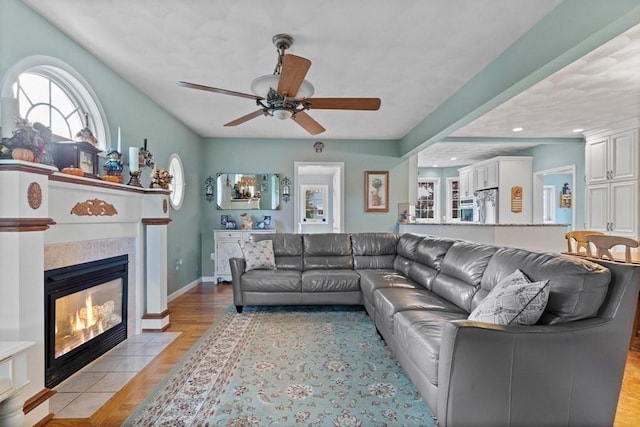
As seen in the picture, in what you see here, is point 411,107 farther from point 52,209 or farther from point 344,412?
point 52,209

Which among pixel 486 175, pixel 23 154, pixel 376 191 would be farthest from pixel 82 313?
pixel 486 175

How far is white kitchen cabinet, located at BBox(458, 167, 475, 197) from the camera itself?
8211 millimetres

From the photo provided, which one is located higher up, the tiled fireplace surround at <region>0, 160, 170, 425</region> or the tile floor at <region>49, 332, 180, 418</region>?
the tiled fireplace surround at <region>0, 160, 170, 425</region>

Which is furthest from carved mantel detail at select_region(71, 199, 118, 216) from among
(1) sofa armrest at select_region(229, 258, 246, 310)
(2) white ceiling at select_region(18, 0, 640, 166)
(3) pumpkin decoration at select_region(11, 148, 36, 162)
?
(1) sofa armrest at select_region(229, 258, 246, 310)

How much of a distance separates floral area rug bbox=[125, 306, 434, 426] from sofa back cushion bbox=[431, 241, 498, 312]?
2.37ft

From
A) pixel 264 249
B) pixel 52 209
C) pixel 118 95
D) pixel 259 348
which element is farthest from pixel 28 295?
pixel 264 249

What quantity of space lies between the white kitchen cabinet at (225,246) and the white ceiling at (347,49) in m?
2.10

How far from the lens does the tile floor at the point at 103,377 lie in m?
2.03

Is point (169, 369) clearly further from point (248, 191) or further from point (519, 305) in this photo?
point (248, 191)

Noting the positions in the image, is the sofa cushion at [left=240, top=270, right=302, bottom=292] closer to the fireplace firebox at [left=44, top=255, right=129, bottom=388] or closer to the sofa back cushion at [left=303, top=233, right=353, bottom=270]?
the sofa back cushion at [left=303, top=233, right=353, bottom=270]

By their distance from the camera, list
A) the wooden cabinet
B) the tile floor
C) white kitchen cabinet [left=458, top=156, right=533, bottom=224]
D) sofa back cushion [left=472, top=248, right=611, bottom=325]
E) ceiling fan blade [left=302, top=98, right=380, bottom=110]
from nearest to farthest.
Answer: sofa back cushion [left=472, top=248, right=611, bottom=325]
the tile floor
ceiling fan blade [left=302, top=98, right=380, bottom=110]
the wooden cabinet
white kitchen cabinet [left=458, top=156, right=533, bottom=224]

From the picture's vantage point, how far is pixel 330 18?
232 centimetres

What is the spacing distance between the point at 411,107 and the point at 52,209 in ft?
12.9

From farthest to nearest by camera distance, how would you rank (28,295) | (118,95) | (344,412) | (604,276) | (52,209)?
1. (118,95)
2. (52,209)
3. (344,412)
4. (28,295)
5. (604,276)
